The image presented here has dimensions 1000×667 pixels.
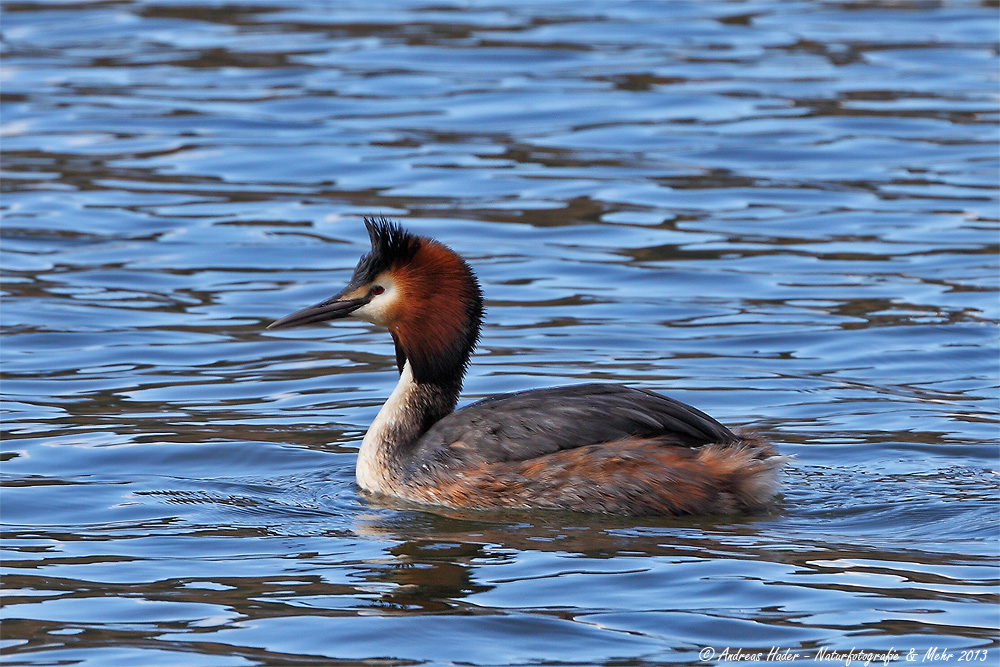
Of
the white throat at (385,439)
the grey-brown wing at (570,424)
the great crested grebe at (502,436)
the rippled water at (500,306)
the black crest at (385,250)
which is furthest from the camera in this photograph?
the black crest at (385,250)

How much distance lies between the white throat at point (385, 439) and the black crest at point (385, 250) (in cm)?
47

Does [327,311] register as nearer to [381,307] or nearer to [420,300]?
[381,307]

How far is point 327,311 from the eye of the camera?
7.86 m

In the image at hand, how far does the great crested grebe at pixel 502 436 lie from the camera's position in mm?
7047

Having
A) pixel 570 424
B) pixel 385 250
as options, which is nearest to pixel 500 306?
pixel 385 250

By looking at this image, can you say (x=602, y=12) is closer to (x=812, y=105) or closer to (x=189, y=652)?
(x=812, y=105)

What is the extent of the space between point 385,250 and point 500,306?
345cm

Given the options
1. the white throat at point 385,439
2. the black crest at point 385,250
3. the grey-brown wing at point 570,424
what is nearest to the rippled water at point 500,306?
the white throat at point 385,439

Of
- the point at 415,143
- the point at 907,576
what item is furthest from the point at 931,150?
the point at 907,576

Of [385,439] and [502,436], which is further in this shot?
[385,439]

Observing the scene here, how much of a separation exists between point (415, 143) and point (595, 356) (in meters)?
5.87

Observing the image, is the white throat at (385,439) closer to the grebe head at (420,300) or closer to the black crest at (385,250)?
the grebe head at (420,300)

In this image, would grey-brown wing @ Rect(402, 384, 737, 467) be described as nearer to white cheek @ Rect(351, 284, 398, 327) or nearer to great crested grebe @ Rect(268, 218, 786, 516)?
great crested grebe @ Rect(268, 218, 786, 516)

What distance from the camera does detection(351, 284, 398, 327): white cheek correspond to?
773 cm
